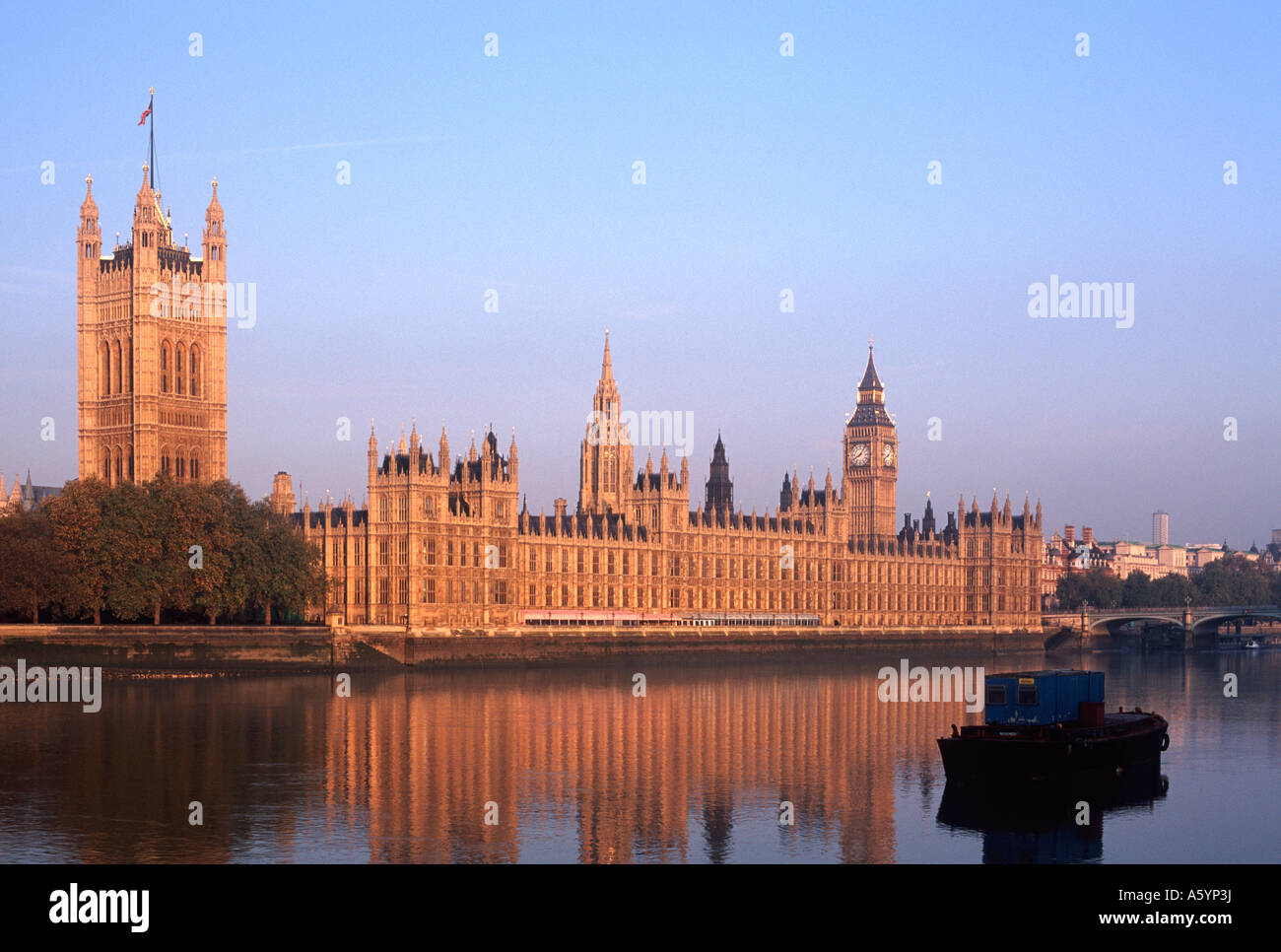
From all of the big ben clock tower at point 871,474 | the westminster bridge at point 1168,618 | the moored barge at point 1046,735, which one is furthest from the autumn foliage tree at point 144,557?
the big ben clock tower at point 871,474

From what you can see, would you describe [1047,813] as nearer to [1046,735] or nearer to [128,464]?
[1046,735]

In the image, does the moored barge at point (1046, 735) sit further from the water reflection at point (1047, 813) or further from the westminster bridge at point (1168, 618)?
the westminster bridge at point (1168, 618)


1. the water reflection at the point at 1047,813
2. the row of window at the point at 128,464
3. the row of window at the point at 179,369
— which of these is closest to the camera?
the water reflection at the point at 1047,813

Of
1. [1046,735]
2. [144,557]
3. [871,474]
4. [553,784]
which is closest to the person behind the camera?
[553,784]

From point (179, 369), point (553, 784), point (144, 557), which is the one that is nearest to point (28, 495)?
point (179, 369)

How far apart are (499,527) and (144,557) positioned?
112 ft

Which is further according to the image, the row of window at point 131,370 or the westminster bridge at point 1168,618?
the westminster bridge at point 1168,618

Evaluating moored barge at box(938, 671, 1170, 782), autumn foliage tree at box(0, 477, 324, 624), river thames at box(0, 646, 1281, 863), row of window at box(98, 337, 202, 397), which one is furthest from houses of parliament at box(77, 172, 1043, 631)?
moored barge at box(938, 671, 1170, 782)

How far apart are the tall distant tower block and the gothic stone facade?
29.2ft

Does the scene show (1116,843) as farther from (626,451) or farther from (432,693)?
(626,451)

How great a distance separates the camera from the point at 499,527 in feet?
382

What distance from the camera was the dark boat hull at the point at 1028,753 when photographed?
47781mm

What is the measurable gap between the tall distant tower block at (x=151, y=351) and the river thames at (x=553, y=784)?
51.3 metres

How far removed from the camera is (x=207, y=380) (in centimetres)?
13200
